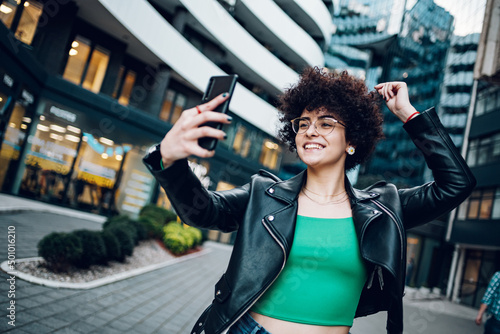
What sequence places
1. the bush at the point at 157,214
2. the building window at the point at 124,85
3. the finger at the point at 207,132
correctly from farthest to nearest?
the building window at the point at 124,85, the bush at the point at 157,214, the finger at the point at 207,132

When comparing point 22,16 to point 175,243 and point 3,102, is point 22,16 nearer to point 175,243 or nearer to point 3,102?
point 3,102

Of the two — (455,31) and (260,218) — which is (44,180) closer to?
(260,218)

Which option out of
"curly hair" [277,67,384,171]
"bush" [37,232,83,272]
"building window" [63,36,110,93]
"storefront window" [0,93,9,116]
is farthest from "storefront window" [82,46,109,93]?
"curly hair" [277,67,384,171]

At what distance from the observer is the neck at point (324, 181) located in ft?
6.34

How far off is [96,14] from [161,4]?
4.23 m

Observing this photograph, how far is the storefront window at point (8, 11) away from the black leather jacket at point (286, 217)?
458 inches

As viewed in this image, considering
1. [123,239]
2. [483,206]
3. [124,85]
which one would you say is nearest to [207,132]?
[123,239]

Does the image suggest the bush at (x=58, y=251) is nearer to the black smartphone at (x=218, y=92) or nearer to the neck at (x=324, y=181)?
the neck at (x=324, y=181)

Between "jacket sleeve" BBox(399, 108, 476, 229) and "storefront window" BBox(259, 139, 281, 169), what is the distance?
67.8 feet

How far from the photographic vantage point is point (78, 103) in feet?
46.1

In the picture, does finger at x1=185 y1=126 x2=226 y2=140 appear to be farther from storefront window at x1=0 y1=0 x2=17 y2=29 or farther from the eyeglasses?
storefront window at x1=0 y1=0 x2=17 y2=29

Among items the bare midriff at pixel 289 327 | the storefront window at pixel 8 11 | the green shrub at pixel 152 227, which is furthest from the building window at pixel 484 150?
the storefront window at pixel 8 11

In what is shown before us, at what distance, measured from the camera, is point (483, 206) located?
21.3m

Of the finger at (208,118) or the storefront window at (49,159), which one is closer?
the finger at (208,118)
